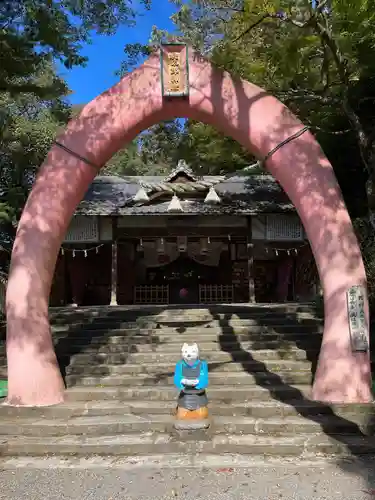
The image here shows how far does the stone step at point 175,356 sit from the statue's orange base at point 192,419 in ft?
9.00

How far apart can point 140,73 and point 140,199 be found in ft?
20.3

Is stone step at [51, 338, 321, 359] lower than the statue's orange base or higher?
Answer: higher

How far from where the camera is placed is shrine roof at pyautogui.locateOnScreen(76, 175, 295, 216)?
13.7 meters

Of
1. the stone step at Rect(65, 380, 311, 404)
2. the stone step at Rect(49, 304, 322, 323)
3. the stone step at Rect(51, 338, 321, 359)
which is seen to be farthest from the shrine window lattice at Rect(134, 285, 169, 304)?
the stone step at Rect(65, 380, 311, 404)

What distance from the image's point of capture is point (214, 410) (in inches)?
265

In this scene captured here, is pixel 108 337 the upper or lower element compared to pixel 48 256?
lower

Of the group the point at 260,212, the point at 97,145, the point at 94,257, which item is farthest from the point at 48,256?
the point at 94,257

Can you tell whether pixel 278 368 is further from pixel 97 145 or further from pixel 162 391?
pixel 97 145

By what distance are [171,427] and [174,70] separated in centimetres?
559

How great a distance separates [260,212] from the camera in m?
13.7

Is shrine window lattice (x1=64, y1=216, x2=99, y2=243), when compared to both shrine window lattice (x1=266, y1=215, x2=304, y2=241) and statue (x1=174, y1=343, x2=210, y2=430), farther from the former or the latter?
statue (x1=174, y1=343, x2=210, y2=430)

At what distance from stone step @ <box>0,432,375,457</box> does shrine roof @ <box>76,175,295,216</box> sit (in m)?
8.40

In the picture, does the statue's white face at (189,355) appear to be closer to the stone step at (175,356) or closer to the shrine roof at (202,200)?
the stone step at (175,356)

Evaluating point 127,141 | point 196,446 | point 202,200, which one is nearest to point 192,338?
point 196,446
